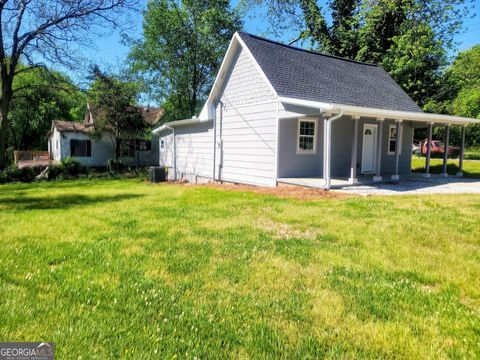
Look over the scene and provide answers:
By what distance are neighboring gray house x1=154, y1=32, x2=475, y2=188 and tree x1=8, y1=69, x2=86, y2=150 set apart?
41.6 ft

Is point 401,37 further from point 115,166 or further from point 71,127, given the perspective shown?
point 71,127

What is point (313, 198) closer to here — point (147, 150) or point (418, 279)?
point (418, 279)

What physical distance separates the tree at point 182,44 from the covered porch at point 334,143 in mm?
15835

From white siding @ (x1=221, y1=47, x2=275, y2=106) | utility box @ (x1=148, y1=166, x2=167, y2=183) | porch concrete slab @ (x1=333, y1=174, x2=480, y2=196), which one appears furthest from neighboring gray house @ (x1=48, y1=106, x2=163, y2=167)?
porch concrete slab @ (x1=333, y1=174, x2=480, y2=196)

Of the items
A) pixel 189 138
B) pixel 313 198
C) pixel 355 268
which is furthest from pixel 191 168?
pixel 355 268

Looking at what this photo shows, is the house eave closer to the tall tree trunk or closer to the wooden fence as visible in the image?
the tall tree trunk

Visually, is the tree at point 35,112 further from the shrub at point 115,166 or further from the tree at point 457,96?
the tree at point 457,96

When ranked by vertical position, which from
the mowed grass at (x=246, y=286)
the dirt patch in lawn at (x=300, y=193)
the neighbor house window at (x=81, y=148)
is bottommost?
the mowed grass at (x=246, y=286)

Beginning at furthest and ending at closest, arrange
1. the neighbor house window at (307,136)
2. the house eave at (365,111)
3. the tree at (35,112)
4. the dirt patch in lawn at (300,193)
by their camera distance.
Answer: the tree at (35,112), the neighbor house window at (307,136), the house eave at (365,111), the dirt patch in lawn at (300,193)

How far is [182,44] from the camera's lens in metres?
25.2

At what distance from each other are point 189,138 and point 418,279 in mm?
15683

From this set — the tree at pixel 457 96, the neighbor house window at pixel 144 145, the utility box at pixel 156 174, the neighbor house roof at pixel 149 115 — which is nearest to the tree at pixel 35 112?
the neighbor house roof at pixel 149 115

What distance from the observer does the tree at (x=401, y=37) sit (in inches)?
926

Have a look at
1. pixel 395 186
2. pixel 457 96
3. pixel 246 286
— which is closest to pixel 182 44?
pixel 395 186
